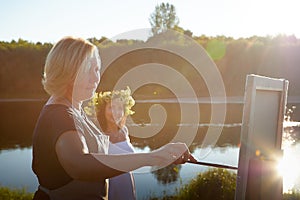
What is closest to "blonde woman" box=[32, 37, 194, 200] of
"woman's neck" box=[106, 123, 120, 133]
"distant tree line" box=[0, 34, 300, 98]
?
"woman's neck" box=[106, 123, 120, 133]

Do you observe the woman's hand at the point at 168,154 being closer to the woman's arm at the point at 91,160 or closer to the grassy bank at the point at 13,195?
the woman's arm at the point at 91,160

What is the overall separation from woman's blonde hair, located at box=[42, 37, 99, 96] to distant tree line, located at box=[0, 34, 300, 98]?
2399 cm

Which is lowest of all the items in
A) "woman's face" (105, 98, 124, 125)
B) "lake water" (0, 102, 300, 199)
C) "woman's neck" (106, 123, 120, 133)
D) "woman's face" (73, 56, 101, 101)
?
"lake water" (0, 102, 300, 199)

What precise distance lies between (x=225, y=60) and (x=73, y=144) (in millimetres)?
29051

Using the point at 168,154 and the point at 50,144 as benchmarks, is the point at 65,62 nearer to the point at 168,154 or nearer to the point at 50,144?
the point at 50,144

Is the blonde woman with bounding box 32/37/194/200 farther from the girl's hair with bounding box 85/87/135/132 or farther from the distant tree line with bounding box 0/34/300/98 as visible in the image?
the distant tree line with bounding box 0/34/300/98

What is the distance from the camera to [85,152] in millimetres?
1204

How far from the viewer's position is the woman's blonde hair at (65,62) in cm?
131

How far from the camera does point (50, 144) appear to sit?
124cm

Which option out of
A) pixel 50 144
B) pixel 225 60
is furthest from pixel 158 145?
pixel 225 60

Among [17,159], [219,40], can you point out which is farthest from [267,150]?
[219,40]

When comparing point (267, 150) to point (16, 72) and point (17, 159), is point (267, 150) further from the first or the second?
point (16, 72)

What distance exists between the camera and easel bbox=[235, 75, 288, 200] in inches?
62.9

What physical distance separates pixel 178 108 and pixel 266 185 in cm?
2580
